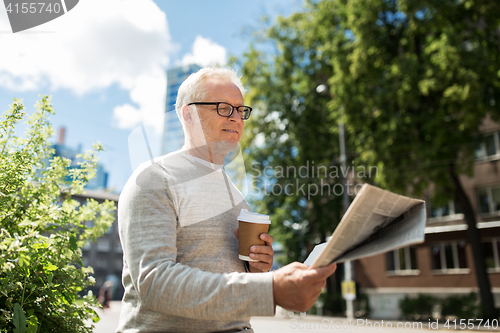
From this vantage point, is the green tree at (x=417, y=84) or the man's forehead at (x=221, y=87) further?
the green tree at (x=417, y=84)

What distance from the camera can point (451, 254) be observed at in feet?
70.1

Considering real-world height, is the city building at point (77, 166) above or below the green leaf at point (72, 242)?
above

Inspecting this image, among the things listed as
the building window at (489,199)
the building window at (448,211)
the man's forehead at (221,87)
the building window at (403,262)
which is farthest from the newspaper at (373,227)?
the building window at (403,262)

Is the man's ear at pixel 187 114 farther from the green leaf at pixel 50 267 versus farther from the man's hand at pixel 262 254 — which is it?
the green leaf at pixel 50 267

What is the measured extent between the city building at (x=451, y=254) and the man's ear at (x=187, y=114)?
20.8 metres

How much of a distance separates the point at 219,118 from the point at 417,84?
13055 millimetres

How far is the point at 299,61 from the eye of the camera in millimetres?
18797

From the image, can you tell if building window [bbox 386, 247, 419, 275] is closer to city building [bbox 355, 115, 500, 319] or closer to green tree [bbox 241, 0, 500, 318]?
city building [bbox 355, 115, 500, 319]

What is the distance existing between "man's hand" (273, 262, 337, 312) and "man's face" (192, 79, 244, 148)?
2.53ft

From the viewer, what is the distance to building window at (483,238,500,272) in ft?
64.3

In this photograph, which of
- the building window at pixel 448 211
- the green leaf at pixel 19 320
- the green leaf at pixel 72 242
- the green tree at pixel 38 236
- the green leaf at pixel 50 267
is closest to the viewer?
the green leaf at pixel 19 320

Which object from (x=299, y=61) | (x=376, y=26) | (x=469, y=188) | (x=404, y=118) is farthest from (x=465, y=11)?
(x=469, y=188)

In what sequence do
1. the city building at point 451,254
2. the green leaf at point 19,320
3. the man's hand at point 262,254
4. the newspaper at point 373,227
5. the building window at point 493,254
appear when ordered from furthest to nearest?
the city building at point 451,254 < the building window at point 493,254 < the green leaf at point 19,320 < the man's hand at point 262,254 < the newspaper at point 373,227

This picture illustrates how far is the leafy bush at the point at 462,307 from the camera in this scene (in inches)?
591
